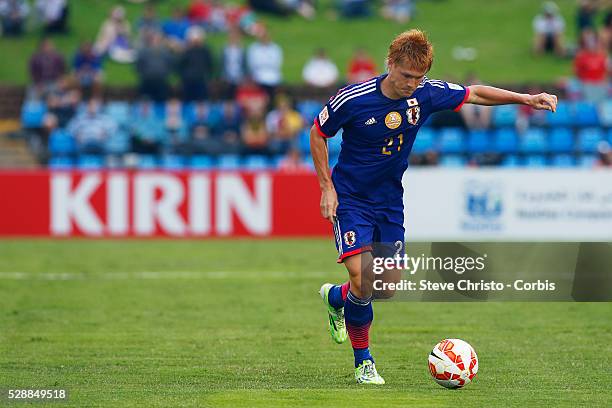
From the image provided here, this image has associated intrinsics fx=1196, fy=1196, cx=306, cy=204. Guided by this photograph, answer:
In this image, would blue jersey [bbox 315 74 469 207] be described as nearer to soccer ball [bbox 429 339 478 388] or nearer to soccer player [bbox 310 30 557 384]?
soccer player [bbox 310 30 557 384]

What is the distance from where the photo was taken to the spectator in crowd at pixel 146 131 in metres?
23.2

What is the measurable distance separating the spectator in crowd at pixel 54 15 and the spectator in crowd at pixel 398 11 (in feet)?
29.4

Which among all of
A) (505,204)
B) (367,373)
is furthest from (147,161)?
(367,373)

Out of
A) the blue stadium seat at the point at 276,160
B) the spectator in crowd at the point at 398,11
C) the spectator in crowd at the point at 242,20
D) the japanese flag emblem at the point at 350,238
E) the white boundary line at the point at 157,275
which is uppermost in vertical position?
the spectator in crowd at the point at 398,11

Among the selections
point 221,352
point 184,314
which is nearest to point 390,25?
point 184,314

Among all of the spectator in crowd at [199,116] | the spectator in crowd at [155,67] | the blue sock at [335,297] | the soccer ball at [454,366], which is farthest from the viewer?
the spectator in crowd at [155,67]

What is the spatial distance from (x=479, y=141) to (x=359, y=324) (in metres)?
Result: 16.0

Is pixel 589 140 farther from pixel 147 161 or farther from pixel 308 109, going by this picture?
pixel 147 161

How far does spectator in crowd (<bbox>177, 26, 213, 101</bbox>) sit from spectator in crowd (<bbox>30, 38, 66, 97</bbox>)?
254 centimetres

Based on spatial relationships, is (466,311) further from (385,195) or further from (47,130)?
(47,130)

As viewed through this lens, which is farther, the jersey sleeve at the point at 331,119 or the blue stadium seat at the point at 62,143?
the blue stadium seat at the point at 62,143

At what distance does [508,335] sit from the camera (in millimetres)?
10602

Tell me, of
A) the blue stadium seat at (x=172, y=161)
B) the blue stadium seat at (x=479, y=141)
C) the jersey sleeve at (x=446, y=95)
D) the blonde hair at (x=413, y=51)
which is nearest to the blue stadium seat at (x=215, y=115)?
the blue stadium seat at (x=172, y=161)

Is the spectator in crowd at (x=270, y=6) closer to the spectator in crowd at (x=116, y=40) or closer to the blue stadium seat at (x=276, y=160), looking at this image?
the spectator in crowd at (x=116, y=40)
